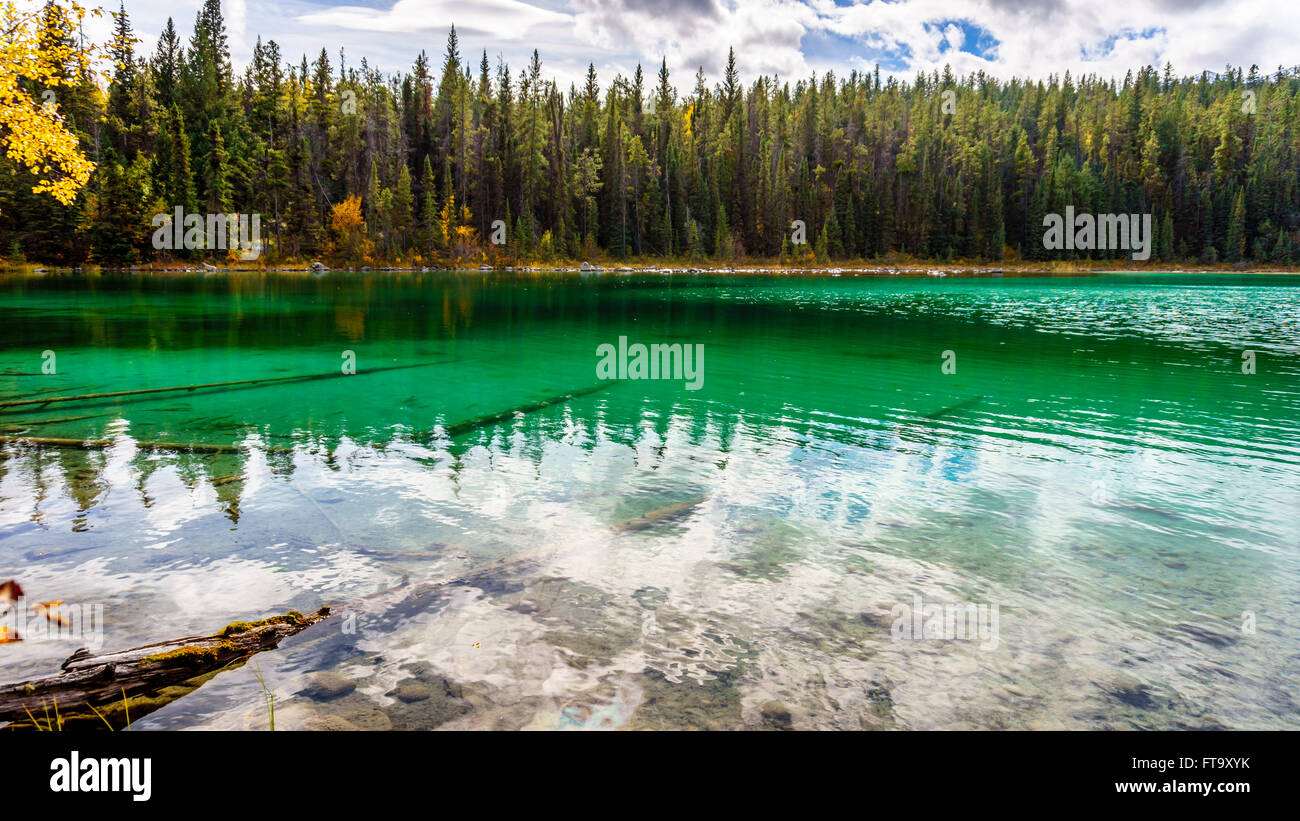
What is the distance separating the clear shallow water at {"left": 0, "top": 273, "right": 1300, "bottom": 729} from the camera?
5.47m

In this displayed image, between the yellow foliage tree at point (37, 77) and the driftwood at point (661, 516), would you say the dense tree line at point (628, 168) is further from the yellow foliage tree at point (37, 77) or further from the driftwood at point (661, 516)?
the driftwood at point (661, 516)

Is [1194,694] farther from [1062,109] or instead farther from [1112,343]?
[1062,109]

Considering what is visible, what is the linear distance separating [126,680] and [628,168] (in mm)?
125127

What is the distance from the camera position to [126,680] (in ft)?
16.0

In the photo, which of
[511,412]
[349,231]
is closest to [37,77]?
[511,412]

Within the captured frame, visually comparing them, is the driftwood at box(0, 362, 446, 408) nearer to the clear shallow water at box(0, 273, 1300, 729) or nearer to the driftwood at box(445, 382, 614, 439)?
the clear shallow water at box(0, 273, 1300, 729)

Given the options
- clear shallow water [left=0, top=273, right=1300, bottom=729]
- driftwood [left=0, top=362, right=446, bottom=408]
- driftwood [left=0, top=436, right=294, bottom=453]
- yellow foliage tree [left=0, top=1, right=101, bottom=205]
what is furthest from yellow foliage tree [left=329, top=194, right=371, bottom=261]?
driftwood [left=0, top=436, right=294, bottom=453]

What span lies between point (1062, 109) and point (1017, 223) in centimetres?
4336

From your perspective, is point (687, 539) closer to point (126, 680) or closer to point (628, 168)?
point (126, 680)

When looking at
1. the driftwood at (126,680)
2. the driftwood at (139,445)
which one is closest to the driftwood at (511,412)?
the driftwood at (139,445)

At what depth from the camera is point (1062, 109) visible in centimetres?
16125

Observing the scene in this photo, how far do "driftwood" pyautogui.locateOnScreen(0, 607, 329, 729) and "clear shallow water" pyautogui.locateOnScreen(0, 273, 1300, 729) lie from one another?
0.17 m

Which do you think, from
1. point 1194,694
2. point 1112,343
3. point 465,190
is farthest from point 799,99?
point 1194,694

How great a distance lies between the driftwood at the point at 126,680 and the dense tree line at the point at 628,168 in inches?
3747
